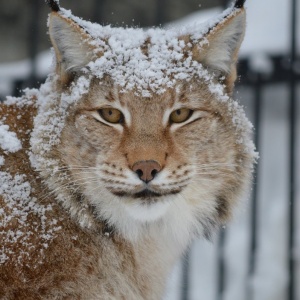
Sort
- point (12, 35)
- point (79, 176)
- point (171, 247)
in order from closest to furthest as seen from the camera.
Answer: point (79, 176) < point (171, 247) < point (12, 35)

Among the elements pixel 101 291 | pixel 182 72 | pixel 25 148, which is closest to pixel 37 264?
pixel 101 291

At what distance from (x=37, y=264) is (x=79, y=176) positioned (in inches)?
15.5

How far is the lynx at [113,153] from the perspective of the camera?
307 centimetres

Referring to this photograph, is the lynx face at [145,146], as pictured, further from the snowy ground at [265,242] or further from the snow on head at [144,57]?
the snowy ground at [265,242]

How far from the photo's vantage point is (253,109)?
6.50 m

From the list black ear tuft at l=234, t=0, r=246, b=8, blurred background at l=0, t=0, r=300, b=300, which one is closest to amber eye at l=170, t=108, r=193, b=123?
black ear tuft at l=234, t=0, r=246, b=8

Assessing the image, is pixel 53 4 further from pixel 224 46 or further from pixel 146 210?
pixel 146 210

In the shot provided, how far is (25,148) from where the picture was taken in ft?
10.8

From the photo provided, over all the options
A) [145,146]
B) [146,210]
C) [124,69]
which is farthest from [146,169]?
[124,69]

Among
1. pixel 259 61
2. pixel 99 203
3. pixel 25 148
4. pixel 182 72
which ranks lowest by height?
pixel 99 203

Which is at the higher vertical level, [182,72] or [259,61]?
[259,61]

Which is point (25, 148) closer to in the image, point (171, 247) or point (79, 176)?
point (79, 176)

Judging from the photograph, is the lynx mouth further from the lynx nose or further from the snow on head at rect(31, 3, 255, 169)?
the snow on head at rect(31, 3, 255, 169)

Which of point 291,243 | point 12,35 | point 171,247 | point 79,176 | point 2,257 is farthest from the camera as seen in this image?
point 12,35
